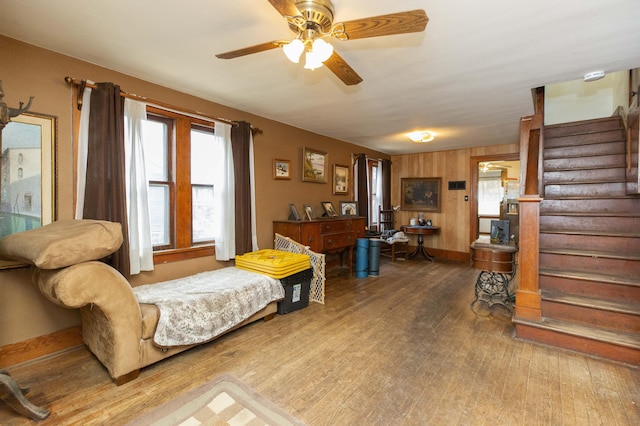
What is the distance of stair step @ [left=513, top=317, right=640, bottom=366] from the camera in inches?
86.8

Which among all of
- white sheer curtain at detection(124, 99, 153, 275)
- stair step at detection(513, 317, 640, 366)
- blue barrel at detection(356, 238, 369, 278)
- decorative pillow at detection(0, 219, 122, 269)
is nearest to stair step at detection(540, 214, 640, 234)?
stair step at detection(513, 317, 640, 366)

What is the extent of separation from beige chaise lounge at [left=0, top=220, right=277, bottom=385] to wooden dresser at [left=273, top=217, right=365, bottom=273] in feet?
6.73

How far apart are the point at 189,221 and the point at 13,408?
1.92m

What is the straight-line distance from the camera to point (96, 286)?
1.76 meters

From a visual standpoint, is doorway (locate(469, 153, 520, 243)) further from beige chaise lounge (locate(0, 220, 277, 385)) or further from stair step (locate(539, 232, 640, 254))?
beige chaise lounge (locate(0, 220, 277, 385))

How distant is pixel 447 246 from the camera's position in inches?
253

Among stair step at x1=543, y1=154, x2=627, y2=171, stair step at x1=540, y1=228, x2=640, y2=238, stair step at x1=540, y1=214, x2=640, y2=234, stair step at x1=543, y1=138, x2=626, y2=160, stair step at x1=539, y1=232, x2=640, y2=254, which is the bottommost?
stair step at x1=539, y1=232, x2=640, y2=254

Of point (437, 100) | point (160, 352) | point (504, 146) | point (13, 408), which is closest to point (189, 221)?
point (160, 352)

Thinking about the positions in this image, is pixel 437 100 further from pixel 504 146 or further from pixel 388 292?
pixel 504 146

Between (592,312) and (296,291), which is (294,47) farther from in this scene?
(592,312)

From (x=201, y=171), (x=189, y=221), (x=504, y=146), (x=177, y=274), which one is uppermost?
(x=504, y=146)

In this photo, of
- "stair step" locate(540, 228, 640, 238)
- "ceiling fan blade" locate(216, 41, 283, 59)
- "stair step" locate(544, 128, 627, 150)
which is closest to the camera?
"ceiling fan blade" locate(216, 41, 283, 59)

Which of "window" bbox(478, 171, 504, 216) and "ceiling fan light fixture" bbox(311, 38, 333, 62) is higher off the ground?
"ceiling fan light fixture" bbox(311, 38, 333, 62)

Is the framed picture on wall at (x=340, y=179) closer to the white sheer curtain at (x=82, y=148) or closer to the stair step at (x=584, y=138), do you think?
the stair step at (x=584, y=138)
